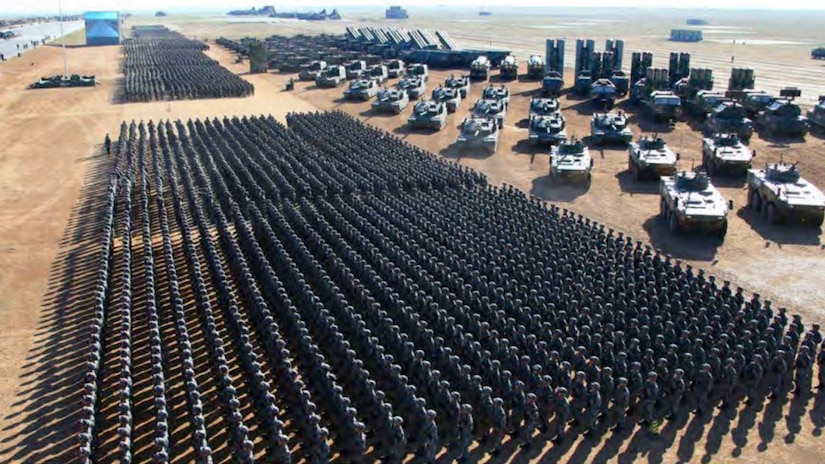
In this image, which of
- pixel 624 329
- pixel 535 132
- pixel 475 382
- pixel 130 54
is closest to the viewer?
pixel 475 382

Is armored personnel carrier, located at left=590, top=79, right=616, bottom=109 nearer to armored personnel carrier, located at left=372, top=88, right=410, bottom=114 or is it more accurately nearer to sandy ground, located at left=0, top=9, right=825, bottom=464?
sandy ground, located at left=0, top=9, right=825, bottom=464

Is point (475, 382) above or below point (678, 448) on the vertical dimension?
above

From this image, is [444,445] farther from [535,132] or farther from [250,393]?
[535,132]

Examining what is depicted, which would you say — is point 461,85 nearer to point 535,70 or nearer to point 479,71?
point 479,71

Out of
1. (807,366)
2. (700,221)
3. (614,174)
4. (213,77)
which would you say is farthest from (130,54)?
(807,366)

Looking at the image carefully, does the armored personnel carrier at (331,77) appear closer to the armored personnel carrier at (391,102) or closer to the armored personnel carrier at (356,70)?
the armored personnel carrier at (356,70)

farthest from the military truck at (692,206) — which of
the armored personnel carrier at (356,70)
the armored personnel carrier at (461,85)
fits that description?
the armored personnel carrier at (356,70)
